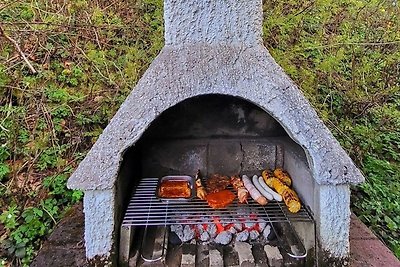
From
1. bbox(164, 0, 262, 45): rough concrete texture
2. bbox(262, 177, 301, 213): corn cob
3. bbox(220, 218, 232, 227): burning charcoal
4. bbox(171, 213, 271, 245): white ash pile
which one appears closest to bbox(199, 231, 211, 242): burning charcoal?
bbox(171, 213, 271, 245): white ash pile

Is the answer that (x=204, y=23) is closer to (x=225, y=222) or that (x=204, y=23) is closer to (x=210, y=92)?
(x=210, y=92)

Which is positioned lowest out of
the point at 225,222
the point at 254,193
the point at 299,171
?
the point at 225,222

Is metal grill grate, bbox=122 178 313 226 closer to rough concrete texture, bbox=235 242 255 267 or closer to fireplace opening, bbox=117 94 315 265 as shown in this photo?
fireplace opening, bbox=117 94 315 265

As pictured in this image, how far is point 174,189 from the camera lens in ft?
7.34

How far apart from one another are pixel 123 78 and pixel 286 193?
81.0 inches

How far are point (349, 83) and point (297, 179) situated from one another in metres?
2.06

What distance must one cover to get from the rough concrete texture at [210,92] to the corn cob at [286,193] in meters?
0.30

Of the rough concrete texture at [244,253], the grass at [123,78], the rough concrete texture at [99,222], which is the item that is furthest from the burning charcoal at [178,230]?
the grass at [123,78]

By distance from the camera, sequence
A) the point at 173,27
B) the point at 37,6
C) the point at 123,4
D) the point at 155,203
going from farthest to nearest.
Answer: the point at 123,4 → the point at 37,6 → the point at 155,203 → the point at 173,27

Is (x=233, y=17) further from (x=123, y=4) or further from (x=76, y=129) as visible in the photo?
(x=123, y=4)

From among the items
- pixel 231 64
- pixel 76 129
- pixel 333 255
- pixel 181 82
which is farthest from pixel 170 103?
pixel 76 129

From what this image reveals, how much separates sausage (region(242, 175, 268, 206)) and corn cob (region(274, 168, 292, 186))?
18 centimetres

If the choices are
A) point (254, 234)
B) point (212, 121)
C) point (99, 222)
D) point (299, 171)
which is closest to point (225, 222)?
point (254, 234)

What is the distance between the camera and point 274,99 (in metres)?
1.64
